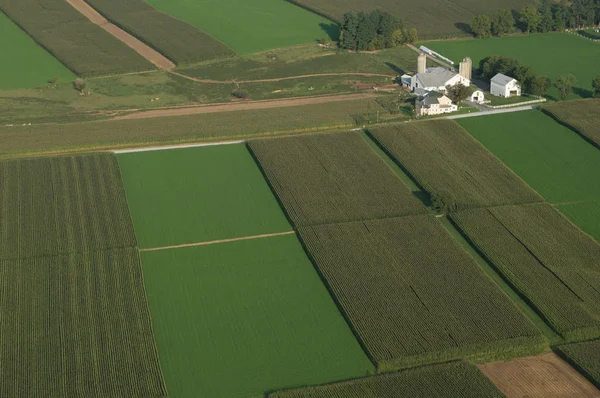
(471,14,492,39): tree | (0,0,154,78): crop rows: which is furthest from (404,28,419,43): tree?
(0,0,154,78): crop rows

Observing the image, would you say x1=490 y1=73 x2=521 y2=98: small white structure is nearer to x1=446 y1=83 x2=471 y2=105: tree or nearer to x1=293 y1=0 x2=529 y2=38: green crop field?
x1=446 y1=83 x2=471 y2=105: tree

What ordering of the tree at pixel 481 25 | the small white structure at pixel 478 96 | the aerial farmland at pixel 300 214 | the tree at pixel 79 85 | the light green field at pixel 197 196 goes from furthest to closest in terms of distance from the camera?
the tree at pixel 481 25
the tree at pixel 79 85
the small white structure at pixel 478 96
the light green field at pixel 197 196
the aerial farmland at pixel 300 214

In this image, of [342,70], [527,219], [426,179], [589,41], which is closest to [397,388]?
[527,219]

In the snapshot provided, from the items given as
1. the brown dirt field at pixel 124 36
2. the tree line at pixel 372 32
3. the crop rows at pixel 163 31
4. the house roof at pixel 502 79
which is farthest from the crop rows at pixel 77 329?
A: the tree line at pixel 372 32

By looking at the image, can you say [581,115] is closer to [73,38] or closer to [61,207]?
[61,207]

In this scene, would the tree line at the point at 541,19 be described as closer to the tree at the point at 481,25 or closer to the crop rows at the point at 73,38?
the tree at the point at 481,25

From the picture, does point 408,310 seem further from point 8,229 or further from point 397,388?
point 8,229
